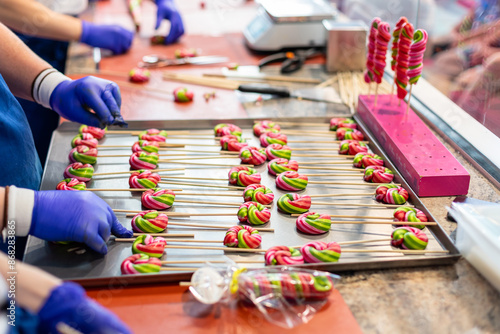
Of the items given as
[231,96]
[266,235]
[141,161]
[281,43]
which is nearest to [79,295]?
[266,235]

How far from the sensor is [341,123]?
8.84 feet

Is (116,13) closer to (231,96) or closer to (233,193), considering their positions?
(231,96)

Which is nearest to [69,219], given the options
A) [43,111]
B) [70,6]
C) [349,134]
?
[349,134]

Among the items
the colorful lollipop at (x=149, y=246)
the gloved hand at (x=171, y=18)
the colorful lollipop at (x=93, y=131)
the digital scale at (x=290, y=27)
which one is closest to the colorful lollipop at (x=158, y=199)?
the colorful lollipop at (x=149, y=246)

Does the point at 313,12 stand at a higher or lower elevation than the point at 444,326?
higher

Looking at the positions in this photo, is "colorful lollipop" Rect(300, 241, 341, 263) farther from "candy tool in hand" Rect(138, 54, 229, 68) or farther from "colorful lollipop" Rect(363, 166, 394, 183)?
"candy tool in hand" Rect(138, 54, 229, 68)

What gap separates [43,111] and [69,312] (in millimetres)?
2517

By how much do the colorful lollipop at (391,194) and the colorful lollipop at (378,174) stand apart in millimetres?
76

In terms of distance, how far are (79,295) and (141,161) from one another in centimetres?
121

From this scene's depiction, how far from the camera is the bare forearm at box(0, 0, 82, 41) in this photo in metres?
3.09

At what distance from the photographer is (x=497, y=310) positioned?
5.00 ft

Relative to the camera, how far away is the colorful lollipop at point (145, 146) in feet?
8.01

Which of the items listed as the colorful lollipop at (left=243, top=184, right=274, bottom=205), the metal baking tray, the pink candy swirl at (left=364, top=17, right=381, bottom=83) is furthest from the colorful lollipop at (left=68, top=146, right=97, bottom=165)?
the pink candy swirl at (left=364, top=17, right=381, bottom=83)

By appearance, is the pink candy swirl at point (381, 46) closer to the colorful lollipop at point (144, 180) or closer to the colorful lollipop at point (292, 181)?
the colorful lollipop at point (292, 181)
